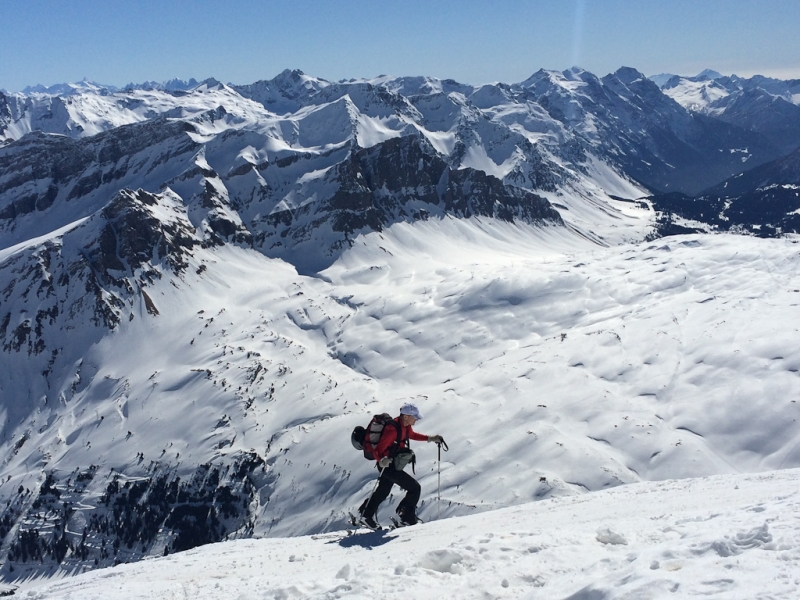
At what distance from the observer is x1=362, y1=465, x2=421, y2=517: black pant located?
62.7 ft

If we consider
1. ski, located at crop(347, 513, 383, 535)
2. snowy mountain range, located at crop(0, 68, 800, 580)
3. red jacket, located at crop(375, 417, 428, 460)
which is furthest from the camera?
snowy mountain range, located at crop(0, 68, 800, 580)

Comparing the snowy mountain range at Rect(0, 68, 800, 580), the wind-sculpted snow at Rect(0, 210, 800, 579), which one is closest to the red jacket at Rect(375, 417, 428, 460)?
the snowy mountain range at Rect(0, 68, 800, 580)

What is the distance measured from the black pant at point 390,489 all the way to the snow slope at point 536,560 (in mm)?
855

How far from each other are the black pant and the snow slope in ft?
2.80

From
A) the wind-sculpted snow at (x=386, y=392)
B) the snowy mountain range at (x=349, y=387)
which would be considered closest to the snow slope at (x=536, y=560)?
the snowy mountain range at (x=349, y=387)

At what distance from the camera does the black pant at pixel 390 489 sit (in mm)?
19125

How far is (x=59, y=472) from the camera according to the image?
472 feet

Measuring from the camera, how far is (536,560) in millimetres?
13633

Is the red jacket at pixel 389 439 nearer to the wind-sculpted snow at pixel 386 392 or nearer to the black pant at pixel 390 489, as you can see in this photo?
the black pant at pixel 390 489

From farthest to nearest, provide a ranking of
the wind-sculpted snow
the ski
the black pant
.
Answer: the wind-sculpted snow → the ski → the black pant

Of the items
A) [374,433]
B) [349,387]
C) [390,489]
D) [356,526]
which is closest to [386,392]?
[349,387]

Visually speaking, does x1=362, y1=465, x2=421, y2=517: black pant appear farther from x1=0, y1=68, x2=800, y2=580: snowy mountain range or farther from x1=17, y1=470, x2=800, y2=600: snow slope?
x1=0, y1=68, x2=800, y2=580: snowy mountain range

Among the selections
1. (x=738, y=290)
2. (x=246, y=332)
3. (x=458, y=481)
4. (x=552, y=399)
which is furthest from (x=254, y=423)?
(x=738, y=290)

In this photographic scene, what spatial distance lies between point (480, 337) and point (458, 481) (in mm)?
62097
